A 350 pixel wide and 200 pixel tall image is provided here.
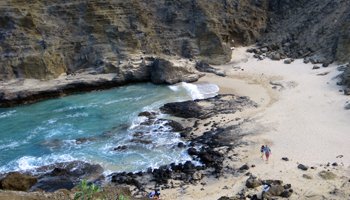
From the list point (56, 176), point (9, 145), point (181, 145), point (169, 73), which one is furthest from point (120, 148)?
point (169, 73)

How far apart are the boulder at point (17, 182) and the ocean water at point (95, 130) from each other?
9.98 ft

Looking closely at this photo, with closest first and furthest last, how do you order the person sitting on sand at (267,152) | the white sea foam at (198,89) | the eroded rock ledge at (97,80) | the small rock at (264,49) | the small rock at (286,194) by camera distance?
the small rock at (286,194), the person sitting on sand at (267,152), the white sea foam at (198,89), the eroded rock ledge at (97,80), the small rock at (264,49)

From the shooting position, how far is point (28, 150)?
1067 inches

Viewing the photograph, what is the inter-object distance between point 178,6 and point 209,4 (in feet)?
Answer: 11.2

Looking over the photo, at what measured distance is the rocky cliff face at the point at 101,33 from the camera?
39625 millimetres

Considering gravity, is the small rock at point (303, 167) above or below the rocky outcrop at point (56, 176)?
above

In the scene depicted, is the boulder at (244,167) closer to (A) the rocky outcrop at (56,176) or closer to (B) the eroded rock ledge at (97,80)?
(A) the rocky outcrop at (56,176)

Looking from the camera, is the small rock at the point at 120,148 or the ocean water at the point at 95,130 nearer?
the ocean water at the point at 95,130

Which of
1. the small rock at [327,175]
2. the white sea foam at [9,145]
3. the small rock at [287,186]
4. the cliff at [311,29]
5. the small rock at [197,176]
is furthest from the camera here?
the cliff at [311,29]

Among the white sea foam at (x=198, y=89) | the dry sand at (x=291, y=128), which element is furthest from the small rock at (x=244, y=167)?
the white sea foam at (x=198, y=89)

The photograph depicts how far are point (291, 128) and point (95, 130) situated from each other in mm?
12426

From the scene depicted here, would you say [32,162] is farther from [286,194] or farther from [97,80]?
[97,80]

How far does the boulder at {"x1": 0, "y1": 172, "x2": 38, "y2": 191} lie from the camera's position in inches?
793

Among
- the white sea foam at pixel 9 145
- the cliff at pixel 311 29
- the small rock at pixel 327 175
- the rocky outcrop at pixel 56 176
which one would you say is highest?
the cliff at pixel 311 29
